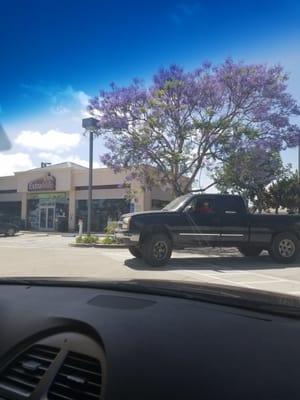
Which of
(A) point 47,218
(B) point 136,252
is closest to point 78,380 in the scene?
(B) point 136,252

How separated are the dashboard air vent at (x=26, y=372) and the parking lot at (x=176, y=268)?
6.88 meters

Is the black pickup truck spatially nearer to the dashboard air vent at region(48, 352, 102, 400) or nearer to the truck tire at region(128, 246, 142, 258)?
the truck tire at region(128, 246, 142, 258)

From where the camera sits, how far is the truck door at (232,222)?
45.4 ft

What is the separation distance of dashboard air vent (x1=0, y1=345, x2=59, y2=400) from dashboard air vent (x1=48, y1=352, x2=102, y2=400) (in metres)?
0.12

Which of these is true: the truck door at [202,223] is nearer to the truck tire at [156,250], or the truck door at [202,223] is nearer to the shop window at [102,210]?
the truck tire at [156,250]

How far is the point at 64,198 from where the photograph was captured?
40438 millimetres

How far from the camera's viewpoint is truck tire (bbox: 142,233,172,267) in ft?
42.5

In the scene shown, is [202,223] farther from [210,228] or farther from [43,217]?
[43,217]

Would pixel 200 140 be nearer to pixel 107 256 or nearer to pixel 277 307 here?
pixel 107 256

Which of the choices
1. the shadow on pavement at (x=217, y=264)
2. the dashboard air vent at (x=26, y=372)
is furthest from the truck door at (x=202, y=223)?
the dashboard air vent at (x=26, y=372)

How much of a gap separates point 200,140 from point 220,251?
5863 mm

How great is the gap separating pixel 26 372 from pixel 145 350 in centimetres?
64

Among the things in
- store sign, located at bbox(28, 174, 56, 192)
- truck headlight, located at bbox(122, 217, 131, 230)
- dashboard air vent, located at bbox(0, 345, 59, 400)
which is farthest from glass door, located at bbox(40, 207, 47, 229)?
dashboard air vent, located at bbox(0, 345, 59, 400)

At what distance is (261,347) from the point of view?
6.22 feet
